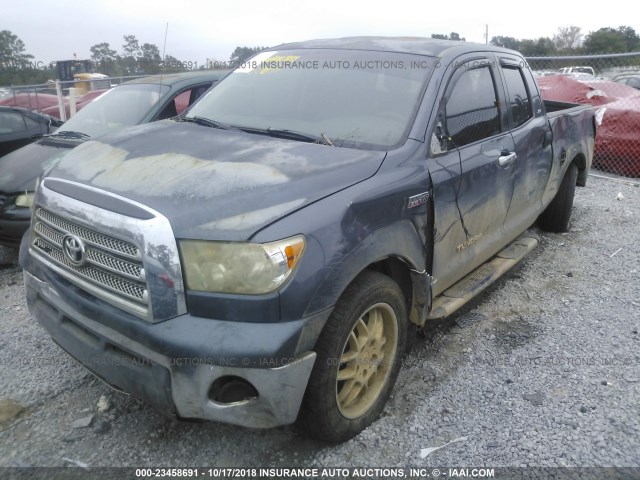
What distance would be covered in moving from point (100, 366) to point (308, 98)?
194cm

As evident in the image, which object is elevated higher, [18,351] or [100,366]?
[100,366]

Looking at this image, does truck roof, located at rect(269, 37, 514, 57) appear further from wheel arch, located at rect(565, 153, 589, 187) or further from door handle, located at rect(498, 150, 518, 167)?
wheel arch, located at rect(565, 153, 589, 187)

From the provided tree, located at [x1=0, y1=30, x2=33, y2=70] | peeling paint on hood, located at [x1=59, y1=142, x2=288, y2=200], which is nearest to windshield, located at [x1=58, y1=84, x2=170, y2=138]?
peeling paint on hood, located at [x1=59, y1=142, x2=288, y2=200]

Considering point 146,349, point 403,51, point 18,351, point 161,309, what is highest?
point 403,51

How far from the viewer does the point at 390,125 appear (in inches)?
116

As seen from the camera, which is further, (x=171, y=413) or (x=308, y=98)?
(x=308, y=98)

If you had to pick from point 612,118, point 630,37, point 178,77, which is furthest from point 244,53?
point 630,37

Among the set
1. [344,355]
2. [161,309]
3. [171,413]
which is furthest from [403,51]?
[171,413]

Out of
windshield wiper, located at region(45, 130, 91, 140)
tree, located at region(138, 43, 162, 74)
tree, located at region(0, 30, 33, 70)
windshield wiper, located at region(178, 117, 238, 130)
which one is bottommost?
windshield wiper, located at region(45, 130, 91, 140)

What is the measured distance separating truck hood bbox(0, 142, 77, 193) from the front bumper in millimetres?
→ 3043

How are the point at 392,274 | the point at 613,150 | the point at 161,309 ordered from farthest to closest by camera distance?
the point at 613,150 < the point at 392,274 < the point at 161,309

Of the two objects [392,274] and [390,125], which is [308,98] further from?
[392,274]

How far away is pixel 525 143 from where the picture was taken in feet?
13.3

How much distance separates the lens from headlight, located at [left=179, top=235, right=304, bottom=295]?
2.05m
